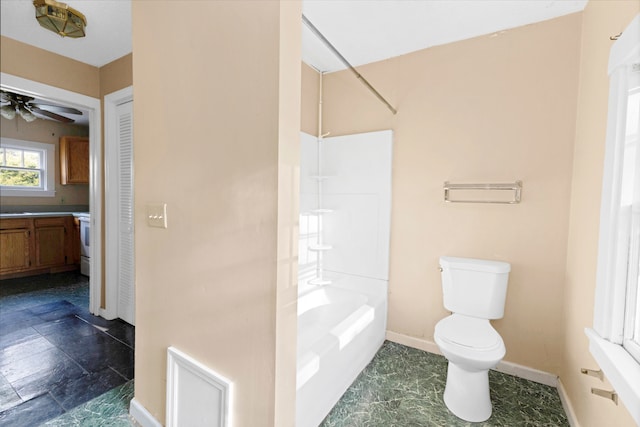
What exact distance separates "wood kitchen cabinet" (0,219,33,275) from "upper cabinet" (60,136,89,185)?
0.91m

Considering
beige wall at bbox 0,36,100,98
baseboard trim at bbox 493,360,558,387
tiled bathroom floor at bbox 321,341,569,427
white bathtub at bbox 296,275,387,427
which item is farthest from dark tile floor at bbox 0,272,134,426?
baseboard trim at bbox 493,360,558,387

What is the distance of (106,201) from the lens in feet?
8.91

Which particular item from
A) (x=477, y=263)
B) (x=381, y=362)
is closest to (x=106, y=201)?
(x=381, y=362)

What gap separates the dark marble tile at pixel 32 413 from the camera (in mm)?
1539

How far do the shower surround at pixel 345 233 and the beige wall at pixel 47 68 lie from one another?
2022mm

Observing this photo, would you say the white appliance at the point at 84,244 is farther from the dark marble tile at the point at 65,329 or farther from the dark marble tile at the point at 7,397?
the dark marble tile at the point at 7,397

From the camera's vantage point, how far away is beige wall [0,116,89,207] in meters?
4.09

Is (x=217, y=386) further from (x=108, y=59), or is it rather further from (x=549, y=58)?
(x=108, y=59)

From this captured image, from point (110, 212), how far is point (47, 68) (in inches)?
49.4

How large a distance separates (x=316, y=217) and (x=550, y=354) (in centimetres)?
201

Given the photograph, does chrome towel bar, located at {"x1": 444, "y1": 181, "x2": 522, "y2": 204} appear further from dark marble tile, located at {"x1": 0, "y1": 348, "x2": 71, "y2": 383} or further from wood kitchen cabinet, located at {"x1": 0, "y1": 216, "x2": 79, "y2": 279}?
wood kitchen cabinet, located at {"x1": 0, "y1": 216, "x2": 79, "y2": 279}

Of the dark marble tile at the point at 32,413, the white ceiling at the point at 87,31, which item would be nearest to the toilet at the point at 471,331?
the dark marble tile at the point at 32,413

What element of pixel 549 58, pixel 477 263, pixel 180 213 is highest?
pixel 549 58

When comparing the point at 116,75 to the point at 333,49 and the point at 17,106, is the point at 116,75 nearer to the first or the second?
the point at 17,106
